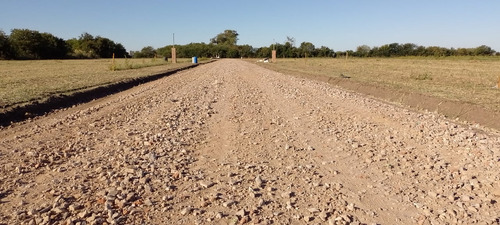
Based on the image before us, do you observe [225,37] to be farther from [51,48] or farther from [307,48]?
[51,48]

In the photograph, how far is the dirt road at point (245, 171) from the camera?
368 centimetres

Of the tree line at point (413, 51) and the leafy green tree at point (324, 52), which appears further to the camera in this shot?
the leafy green tree at point (324, 52)

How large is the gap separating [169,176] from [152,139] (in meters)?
1.88

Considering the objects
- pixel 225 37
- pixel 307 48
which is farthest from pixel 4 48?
pixel 225 37

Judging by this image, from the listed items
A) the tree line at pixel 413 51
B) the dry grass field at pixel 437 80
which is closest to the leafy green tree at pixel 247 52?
the tree line at pixel 413 51

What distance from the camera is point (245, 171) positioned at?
16.1 ft

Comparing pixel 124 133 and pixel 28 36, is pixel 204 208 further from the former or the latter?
pixel 28 36

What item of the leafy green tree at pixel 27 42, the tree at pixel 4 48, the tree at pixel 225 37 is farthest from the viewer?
the tree at pixel 225 37

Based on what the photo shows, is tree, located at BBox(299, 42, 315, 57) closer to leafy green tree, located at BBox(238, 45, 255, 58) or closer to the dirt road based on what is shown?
leafy green tree, located at BBox(238, 45, 255, 58)

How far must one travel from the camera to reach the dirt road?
145 inches

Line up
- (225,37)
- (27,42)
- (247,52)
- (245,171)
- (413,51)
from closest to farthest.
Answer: (245,171), (27,42), (413,51), (247,52), (225,37)

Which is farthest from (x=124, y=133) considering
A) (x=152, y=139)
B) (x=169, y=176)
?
(x=169, y=176)

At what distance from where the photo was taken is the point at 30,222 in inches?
132

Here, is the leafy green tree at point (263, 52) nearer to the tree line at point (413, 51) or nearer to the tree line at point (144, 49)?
the tree line at point (144, 49)
